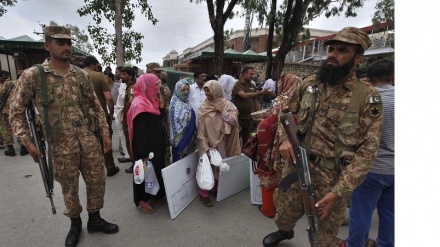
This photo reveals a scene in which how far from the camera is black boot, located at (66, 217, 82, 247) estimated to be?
2.26 metres

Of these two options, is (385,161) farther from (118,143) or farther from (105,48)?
(105,48)

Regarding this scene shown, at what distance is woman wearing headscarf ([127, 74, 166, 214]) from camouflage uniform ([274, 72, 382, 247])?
1469 mm

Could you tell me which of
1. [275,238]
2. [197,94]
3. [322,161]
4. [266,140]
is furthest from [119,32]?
[322,161]

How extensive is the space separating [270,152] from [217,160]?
26.9 inches

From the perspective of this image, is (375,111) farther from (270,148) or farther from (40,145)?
(40,145)

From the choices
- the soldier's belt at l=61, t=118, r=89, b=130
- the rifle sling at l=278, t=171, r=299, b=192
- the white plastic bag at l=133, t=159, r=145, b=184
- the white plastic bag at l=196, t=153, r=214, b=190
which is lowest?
Result: the white plastic bag at l=196, t=153, r=214, b=190

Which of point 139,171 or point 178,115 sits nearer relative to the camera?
point 139,171

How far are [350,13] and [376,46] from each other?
14.1m

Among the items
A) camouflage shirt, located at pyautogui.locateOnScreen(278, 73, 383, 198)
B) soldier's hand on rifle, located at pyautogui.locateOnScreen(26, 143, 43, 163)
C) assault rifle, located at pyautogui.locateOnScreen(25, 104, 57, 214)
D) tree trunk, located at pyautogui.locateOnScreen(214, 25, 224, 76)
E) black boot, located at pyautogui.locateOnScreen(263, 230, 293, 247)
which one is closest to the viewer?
camouflage shirt, located at pyautogui.locateOnScreen(278, 73, 383, 198)

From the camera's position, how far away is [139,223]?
2678mm

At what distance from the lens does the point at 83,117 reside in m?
2.25

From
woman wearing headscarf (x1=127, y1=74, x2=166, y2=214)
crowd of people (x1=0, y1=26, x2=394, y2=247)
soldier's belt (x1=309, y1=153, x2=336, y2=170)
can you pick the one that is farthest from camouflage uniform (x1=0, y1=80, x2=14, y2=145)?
soldier's belt (x1=309, y1=153, x2=336, y2=170)

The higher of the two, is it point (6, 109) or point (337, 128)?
point (6, 109)

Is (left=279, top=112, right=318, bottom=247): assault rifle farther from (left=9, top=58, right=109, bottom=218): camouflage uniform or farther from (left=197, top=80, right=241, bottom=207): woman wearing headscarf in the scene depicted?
(left=9, top=58, right=109, bottom=218): camouflage uniform
